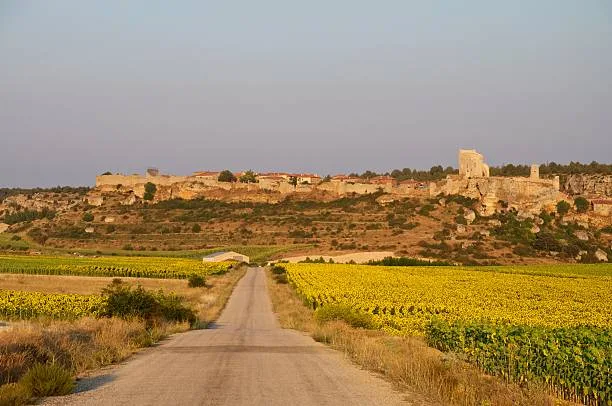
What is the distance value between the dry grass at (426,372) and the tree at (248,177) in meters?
120

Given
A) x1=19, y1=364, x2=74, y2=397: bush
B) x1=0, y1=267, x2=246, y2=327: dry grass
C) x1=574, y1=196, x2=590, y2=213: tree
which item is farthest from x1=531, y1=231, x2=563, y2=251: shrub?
x1=19, y1=364, x2=74, y2=397: bush

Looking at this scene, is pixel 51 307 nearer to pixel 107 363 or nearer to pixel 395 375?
pixel 107 363

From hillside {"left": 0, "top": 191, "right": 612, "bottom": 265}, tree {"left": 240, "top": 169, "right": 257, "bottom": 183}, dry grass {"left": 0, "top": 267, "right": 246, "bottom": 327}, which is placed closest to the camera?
dry grass {"left": 0, "top": 267, "right": 246, "bottom": 327}

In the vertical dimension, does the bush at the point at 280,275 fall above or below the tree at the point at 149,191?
below

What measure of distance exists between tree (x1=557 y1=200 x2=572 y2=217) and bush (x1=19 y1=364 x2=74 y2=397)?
90.5m

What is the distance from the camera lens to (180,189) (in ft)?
388

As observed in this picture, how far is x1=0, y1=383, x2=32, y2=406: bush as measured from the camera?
7.67m

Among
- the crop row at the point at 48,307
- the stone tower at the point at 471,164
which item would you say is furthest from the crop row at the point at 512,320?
the stone tower at the point at 471,164

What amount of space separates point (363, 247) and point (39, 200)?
86.8 metres

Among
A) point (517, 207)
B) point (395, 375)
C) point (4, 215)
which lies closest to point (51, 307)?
point (395, 375)

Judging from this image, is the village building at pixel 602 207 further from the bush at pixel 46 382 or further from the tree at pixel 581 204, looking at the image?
the bush at pixel 46 382

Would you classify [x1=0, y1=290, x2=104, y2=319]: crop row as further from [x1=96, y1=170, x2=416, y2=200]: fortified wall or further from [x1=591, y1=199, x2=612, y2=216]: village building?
[x1=96, y1=170, x2=416, y2=200]: fortified wall

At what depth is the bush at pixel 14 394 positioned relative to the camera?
7668 mm

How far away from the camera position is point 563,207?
9225cm
